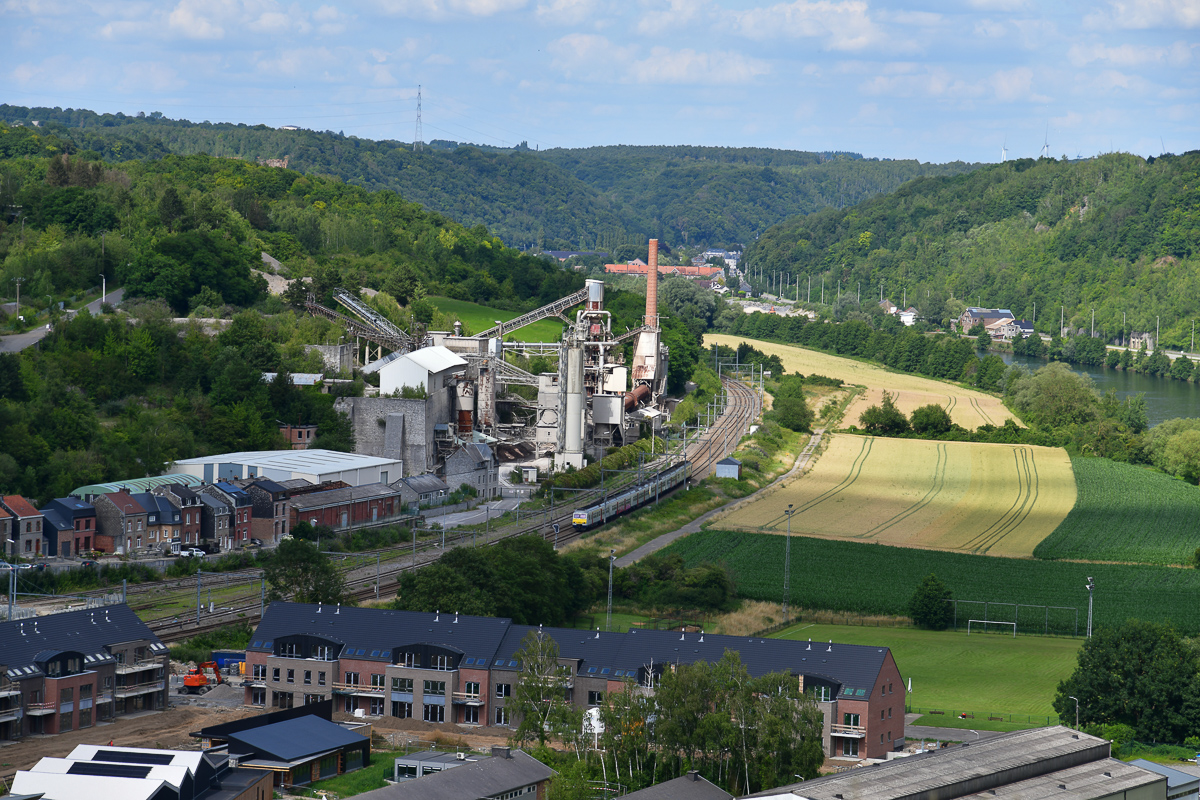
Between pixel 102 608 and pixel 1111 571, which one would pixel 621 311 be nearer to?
pixel 1111 571

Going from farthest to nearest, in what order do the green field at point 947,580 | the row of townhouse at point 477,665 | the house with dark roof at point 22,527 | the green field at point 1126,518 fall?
the green field at point 1126,518 → the house with dark roof at point 22,527 → the green field at point 947,580 → the row of townhouse at point 477,665

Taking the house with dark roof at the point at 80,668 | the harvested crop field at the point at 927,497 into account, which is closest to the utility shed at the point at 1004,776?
the house with dark roof at the point at 80,668

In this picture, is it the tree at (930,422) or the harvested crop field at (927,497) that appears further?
the tree at (930,422)

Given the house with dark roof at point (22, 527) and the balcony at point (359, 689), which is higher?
the house with dark roof at point (22, 527)

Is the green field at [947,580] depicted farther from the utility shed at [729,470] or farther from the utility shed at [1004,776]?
the utility shed at [1004,776]

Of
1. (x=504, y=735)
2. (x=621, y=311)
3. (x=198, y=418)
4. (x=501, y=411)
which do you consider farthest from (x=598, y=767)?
(x=621, y=311)

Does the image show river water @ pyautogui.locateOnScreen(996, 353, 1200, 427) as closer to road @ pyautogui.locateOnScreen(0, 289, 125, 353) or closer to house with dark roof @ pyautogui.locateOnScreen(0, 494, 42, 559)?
road @ pyautogui.locateOnScreen(0, 289, 125, 353)

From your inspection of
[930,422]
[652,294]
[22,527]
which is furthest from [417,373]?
[930,422]
